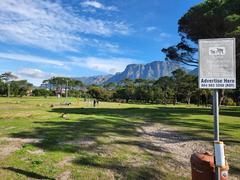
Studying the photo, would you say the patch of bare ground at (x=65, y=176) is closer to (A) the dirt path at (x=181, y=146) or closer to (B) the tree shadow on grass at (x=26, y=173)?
(B) the tree shadow on grass at (x=26, y=173)

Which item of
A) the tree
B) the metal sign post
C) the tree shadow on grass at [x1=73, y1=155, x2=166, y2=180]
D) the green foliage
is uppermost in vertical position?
the tree

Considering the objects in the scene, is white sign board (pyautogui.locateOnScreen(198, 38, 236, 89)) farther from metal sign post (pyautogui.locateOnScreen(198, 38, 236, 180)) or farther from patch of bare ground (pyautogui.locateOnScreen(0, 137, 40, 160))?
patch of bare ground (pyautogui.locateOnScreen(0, 137, 40, 160))

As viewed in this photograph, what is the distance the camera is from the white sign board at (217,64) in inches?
178

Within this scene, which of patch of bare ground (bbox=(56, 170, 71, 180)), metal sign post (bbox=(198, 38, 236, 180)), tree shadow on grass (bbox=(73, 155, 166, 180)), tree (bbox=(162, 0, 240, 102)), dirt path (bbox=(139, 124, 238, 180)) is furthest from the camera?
tree (bbox=(162, 0, 240, 102))

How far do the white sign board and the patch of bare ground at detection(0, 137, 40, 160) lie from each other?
641 centimetres

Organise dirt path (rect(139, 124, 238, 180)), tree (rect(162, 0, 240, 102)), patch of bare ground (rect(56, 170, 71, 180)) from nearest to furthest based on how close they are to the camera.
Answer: patch of bare ground (rect(56, 170, 71, 180)) → dirt path (rect(139, 124, 238, 180)) → tree (rect(162, 0, 240, 102))

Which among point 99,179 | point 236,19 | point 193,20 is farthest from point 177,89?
point 99,179

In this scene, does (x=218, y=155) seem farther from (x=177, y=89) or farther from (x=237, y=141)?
(x=177, y=89)

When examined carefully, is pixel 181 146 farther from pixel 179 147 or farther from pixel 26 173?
pixel 26 173

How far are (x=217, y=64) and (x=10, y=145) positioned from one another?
26.5 ft

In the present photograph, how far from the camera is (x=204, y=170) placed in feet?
15.7

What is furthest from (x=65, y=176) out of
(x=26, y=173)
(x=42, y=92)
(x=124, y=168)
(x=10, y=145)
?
(x=42, y=92)

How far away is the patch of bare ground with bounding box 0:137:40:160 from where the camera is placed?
29.1 ft

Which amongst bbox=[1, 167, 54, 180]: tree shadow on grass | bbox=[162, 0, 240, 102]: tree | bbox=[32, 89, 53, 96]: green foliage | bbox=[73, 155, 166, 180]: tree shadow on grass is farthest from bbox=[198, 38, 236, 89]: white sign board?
bbox=[32, 89, 53, 96]: green foliage
